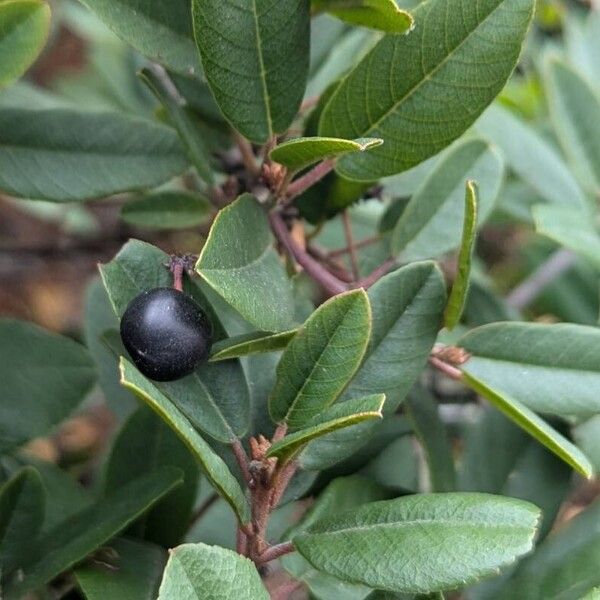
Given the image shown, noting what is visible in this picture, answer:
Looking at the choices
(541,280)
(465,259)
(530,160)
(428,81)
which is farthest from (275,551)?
(541,280)

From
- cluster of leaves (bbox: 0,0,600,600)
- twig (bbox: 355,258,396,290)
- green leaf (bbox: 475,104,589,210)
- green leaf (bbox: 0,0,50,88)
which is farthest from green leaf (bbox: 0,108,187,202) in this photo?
green leaf (bbox: 475,104,589,210)

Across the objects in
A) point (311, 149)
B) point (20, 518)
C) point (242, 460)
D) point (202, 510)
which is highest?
point (311, 149)

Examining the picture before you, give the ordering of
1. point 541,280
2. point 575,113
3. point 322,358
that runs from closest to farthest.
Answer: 1. point 322,358
2. point 575,113
3. point 541,280

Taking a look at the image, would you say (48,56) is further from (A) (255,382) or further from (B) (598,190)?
(A) (255,382)

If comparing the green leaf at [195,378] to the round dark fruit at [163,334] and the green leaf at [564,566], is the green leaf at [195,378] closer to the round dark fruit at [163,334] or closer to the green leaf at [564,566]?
the round dark fruit at [163,334]

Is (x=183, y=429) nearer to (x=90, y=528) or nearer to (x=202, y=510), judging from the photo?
(x=90, y=528)

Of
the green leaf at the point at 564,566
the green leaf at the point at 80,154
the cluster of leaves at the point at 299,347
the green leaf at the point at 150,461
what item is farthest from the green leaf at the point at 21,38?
the green leaf at the point at 564,566

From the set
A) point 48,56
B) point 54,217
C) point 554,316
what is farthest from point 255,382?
point 48,56

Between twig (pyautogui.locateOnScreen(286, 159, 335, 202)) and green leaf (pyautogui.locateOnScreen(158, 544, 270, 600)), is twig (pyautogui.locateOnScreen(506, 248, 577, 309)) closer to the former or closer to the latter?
twig (pyautogui.locateOnScreen(286, 159, 335, 202))
